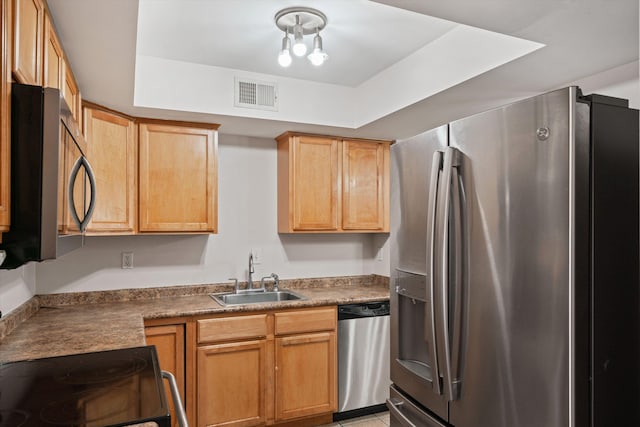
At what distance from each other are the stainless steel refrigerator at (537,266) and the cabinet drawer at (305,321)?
1.56m

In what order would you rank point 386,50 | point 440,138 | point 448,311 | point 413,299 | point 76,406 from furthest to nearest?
point 386,50 < point 413,299 < point 440,138 < point 448,311 < point 76,406

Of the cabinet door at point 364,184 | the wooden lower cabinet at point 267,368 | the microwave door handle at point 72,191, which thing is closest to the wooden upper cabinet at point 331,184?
the cabinet door at point 364,184

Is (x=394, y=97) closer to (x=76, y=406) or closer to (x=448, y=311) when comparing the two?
(x=448, y=311)

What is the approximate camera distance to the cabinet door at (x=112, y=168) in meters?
2.59

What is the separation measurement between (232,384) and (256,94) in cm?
194

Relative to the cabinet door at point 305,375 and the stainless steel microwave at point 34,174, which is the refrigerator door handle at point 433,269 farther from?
the cabinet door at point 305,375

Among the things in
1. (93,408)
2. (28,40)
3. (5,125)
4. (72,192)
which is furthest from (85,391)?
(28,40)

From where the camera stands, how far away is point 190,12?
2086 mm

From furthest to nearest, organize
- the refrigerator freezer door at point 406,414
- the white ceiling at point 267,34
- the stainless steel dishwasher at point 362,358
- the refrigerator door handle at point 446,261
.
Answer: the stainless steel dishwasher at point 362,358
the white ceiling at point 267,34
the refrigerator freezer door at point 406,414
the refrigerator door handle at point 446,261

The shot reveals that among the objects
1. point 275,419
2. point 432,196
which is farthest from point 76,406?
point 275,419

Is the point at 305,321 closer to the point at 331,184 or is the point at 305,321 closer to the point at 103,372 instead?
the point at 331,184

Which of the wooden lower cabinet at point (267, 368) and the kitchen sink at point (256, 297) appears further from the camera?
the kitchen sink at point (256, 297)

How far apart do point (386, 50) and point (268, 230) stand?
1.74 m

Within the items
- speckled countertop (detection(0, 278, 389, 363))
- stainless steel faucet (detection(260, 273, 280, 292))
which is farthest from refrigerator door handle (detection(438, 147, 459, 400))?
stainless steel faucet (detection(260, 273, 280, 292))
